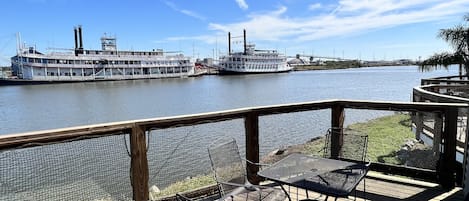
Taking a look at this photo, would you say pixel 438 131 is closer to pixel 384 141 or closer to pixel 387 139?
pixel 384 141

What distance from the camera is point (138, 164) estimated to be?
2.88 metres

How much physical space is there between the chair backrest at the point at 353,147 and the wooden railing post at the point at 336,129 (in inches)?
1.7

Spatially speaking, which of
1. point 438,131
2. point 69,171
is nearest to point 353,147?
point 438,131

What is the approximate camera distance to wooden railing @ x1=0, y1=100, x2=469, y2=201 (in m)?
2.44

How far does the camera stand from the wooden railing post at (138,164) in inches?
112

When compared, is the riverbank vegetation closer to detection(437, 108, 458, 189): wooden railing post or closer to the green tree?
detection(437, 108, 458, 189): wooden railing post

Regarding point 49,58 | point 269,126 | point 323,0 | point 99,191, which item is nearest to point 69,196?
point 99,191

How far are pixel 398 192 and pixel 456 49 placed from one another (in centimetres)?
1331

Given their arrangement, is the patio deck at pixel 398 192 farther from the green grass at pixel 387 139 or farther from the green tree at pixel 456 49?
the green tree at pixel 456 49

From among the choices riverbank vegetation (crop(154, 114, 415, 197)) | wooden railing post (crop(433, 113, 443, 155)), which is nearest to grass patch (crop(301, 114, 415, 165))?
riverbank vegetation (crop(154, 114, 415, 197))

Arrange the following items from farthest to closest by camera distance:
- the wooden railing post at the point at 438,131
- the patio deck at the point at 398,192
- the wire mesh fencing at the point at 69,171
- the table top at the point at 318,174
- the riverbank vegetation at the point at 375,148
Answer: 1. the riverbank vegetation at the point at 375,148
2. the wooden railing post at the point at 438,131
3. the patio deck at the point at 398,192
4. the wire mesh fencing at the point at 69,171
5. the table top at the point at 318,174

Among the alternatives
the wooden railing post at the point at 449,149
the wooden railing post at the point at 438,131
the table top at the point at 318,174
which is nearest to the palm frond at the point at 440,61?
the wooden railing post at the point at 438,131

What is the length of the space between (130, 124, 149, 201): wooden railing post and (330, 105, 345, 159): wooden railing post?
2.10m

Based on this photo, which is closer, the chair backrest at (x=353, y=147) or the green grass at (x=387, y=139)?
the chair backrest at (x=353, y=147)
